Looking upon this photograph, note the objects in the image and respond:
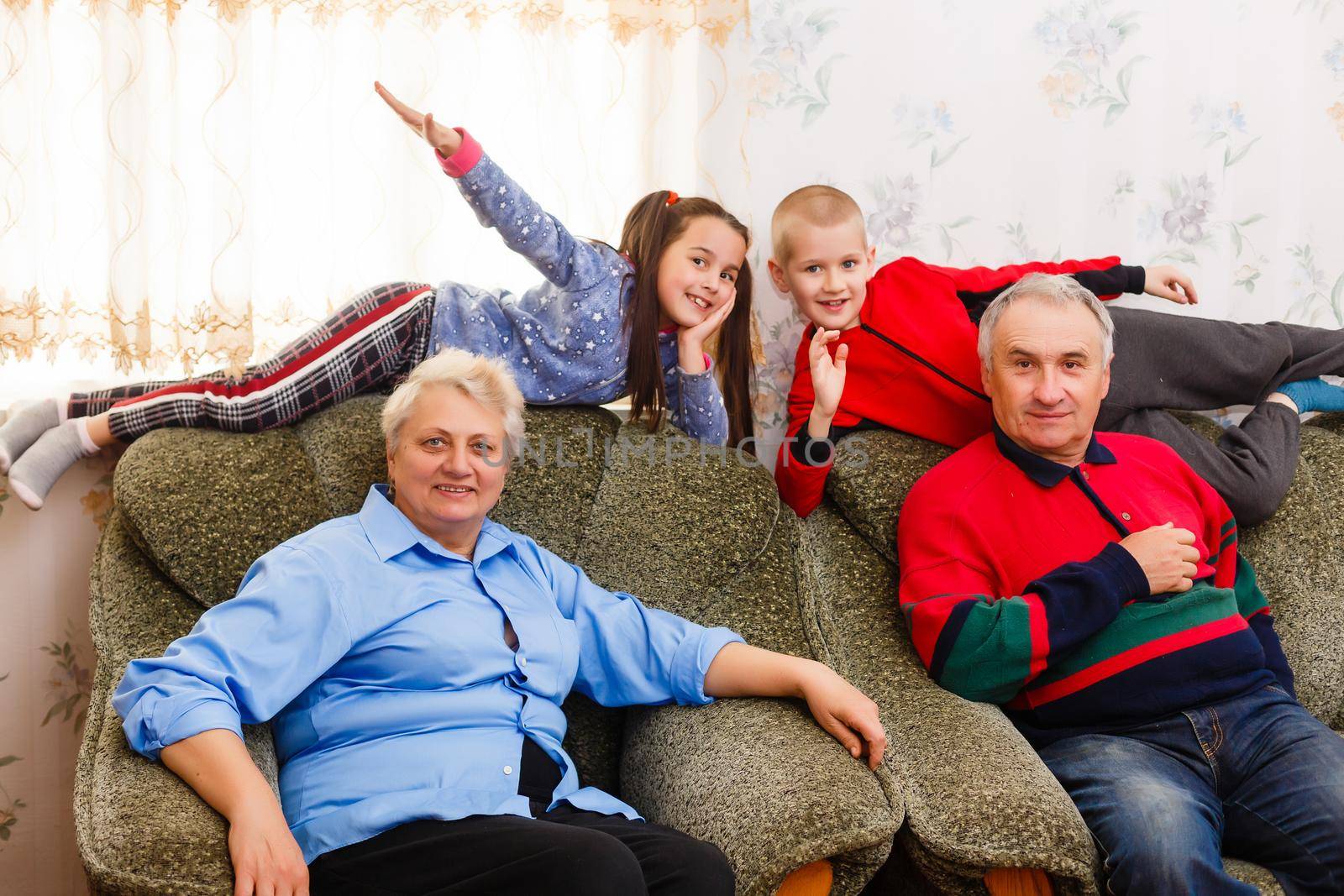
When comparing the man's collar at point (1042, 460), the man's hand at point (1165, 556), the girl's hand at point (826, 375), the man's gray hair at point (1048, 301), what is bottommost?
the man's hand at point (1165, 556)

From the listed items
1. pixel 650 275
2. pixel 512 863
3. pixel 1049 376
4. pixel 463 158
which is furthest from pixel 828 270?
pixel 512 863

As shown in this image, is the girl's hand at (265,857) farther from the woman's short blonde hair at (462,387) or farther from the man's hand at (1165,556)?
the man's hand at (1165,556)

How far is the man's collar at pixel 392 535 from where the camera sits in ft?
4.91

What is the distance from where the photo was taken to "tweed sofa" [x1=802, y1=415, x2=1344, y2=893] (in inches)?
52.3

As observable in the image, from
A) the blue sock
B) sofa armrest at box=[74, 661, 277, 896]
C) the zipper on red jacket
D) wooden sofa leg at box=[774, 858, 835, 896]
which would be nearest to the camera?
sofa armrest at box=[74, 661, 277, 896]

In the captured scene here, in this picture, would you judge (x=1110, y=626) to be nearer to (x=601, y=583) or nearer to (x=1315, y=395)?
(x=601, y=583)

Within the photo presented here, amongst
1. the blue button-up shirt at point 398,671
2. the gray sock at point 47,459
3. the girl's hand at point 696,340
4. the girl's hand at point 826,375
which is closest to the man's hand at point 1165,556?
the girl's hand at point 826,375

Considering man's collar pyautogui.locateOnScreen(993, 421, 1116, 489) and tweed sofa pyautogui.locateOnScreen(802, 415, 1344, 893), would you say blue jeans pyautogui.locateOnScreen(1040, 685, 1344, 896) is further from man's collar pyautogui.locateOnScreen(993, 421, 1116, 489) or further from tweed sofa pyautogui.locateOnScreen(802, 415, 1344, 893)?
man's collar pyautogui.locateOnScreen(993, 421, 1116, 489)

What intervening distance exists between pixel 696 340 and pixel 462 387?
1.82ft

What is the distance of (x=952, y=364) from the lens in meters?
2.06

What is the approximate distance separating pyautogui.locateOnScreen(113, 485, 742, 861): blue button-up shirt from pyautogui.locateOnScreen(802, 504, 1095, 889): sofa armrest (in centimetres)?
27

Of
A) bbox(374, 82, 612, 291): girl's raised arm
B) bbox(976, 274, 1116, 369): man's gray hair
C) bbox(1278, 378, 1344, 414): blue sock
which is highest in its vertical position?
bbox(374, 82, 612, 291): girl's raised arm

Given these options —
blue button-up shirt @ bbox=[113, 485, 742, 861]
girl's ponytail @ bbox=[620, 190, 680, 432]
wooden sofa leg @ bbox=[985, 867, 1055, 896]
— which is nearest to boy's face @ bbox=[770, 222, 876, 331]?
girl's ponytail @ bbox=[620, 190, 680, 432]

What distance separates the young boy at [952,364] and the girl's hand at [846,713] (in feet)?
1.61
